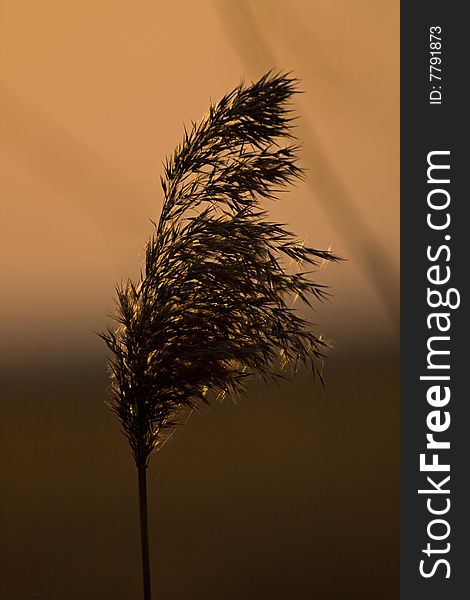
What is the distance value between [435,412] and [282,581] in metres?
0.90

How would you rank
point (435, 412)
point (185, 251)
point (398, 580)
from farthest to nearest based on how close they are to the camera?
point (398, 580) → point (435, 412) → point (185, 251)

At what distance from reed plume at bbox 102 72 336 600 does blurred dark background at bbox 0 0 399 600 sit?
103 cm

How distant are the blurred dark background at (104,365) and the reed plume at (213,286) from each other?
40.4 inches

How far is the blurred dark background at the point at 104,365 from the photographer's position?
12.2ft

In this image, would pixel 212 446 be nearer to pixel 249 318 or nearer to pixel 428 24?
pixel 249 318

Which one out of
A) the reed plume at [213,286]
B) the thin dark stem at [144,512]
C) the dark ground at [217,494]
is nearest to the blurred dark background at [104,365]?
the dark ground at [217,494]

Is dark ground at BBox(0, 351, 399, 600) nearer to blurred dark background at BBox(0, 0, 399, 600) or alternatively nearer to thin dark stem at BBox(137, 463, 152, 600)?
blurred dark background at BBox(0, 0, 399, 600)

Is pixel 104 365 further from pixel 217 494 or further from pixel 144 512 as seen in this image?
pixel 144 512

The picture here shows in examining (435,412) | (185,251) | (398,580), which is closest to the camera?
(185,251)

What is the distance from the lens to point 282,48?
12.9ft

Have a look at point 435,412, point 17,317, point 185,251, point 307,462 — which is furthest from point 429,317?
point 17,317

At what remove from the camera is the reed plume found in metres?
2.66

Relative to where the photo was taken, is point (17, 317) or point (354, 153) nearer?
point (17, 317)

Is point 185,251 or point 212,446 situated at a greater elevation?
point 185,251
